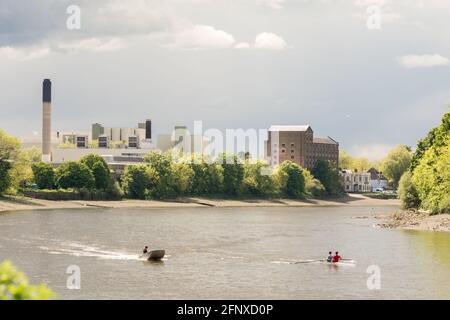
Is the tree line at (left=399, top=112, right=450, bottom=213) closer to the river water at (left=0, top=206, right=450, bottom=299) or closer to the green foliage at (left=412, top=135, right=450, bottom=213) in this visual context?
the green foliage at (left=412, top=135, right=450, bottom=213)

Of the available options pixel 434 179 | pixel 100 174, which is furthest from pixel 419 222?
pixel 100 174

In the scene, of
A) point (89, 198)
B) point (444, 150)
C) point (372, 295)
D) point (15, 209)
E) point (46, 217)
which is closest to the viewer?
point (372, 295)

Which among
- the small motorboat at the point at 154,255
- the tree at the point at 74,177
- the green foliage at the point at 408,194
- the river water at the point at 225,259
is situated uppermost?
the tree at the point at 74,177

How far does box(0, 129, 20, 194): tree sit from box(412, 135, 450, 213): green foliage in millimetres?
77850

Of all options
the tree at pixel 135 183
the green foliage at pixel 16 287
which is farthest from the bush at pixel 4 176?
the green foliage at pixel 16 287

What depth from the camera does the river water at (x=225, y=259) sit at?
2199 inches

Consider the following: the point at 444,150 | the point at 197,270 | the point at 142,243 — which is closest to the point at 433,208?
the point at 444,150

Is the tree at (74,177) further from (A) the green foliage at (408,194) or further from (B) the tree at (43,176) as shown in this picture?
(A) the green foliage at (408,194)

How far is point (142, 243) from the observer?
91438mm

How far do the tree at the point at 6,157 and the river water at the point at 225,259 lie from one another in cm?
4062

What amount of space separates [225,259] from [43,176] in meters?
117

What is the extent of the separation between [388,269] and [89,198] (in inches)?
4875

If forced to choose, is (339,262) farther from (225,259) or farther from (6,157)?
(6,157)

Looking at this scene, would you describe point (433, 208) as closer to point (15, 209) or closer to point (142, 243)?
point (142, 243)
